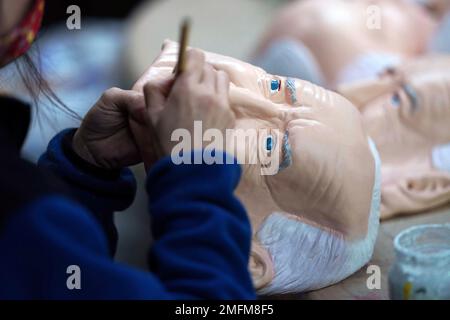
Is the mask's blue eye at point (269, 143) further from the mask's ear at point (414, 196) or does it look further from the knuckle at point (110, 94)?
the mask's ear at point (414, 196)

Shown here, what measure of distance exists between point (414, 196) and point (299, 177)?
0.39 meters

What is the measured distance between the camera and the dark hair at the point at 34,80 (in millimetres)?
976

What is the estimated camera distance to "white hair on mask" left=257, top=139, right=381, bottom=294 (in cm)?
102

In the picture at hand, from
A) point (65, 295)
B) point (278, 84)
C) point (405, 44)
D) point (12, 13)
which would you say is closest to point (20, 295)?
point (65, 295)

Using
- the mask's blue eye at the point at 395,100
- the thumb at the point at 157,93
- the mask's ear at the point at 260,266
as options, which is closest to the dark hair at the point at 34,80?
the thumb at the point at 157,93

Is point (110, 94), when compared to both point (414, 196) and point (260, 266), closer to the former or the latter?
point (260, 266)

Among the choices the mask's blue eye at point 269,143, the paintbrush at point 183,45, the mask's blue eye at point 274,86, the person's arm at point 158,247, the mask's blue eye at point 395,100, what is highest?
the paintbrush at point 183,45

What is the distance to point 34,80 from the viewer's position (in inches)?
39.6

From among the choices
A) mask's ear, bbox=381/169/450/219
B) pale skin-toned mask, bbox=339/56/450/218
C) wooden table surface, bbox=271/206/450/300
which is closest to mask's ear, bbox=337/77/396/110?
pale skin-toned mask, bbox=339/56/450/218

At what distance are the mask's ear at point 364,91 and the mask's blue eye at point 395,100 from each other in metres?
0.02

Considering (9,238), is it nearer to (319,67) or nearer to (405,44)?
(319,67)

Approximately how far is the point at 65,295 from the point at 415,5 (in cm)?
175

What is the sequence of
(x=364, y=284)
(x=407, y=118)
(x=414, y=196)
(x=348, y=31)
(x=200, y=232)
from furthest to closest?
(x=348, y=31) < (x=407, y=118) < (x=414, y=196) < (x=364, y=284) < (x=200, y=232)

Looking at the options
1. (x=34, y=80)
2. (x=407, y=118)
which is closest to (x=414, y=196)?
(x=407, y=118)
